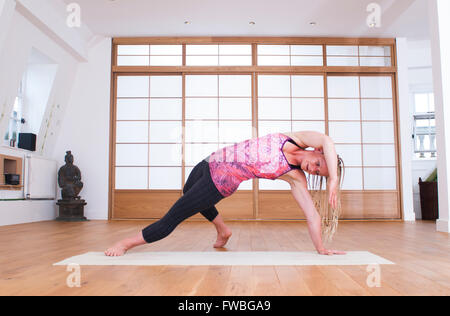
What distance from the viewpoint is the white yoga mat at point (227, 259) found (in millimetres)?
1763

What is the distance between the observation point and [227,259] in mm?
1905

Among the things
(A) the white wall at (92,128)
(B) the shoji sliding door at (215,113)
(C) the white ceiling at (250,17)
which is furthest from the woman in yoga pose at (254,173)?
(A) the white wall at (92,128)

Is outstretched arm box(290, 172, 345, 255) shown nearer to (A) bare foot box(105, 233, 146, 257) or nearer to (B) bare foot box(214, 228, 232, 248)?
(B) bare foot box(214, 228, 232, 248)

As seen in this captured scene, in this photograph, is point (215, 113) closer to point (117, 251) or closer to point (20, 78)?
point (20, 78)

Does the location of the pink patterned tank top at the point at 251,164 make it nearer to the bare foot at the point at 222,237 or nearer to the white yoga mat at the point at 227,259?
the white yoga mat at the point at 227,259

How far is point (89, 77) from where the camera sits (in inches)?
210

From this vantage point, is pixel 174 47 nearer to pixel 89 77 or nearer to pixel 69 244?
pixel 89 77

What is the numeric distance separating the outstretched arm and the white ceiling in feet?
9.86

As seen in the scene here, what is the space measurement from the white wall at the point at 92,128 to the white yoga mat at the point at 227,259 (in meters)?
3.26

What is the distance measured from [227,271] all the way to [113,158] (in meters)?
4.01

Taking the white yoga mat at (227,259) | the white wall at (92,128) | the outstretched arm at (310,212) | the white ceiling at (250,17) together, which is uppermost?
the white ceiling at (250,17)

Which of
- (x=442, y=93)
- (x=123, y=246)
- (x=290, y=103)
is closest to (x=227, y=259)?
(x=123, y=246)

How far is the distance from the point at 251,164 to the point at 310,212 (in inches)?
15.7
